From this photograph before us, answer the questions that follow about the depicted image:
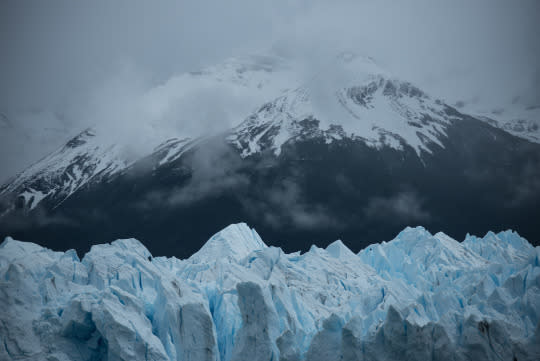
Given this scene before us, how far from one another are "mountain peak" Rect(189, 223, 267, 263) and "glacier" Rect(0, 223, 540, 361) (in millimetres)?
6650

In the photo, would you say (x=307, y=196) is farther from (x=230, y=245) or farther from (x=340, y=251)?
(x=230, y=245)

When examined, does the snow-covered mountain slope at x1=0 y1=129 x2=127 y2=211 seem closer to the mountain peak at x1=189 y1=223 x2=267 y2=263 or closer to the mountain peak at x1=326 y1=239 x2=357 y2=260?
the mountain peak at x1=189 y1=223 x2=267 y2=263

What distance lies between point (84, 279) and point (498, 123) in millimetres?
173289

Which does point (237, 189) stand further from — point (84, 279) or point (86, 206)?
point (84, 279)

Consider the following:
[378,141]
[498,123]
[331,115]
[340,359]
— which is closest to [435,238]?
[340,359]

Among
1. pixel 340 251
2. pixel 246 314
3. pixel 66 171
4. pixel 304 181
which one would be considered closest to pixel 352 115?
pixel 304 181

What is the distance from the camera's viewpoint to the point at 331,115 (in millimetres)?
144250

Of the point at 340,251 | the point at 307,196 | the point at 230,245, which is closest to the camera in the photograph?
the point at 230,245

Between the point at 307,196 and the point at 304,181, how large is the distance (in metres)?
5.52

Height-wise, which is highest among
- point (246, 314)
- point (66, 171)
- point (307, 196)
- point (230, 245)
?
point (246, 314)

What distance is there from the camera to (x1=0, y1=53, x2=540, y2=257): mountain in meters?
110

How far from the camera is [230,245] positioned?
131ft

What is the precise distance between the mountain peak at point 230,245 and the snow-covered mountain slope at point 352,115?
8683cm

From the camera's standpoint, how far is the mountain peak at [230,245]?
1521 inches
